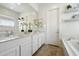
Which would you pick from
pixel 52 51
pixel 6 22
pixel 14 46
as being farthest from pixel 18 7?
pixel 52 51

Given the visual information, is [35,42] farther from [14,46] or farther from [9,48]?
[9,48]

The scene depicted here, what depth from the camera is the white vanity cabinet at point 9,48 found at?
3.93 feet

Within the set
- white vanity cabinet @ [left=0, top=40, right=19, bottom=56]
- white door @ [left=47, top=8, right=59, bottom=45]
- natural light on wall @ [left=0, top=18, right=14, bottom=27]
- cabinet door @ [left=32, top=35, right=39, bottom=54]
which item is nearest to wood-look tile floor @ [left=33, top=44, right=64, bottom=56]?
white door @ [left=47, top=8, right=59, bottom=45]

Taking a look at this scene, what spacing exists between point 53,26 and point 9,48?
3.00 feet

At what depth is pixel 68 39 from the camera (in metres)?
1.71

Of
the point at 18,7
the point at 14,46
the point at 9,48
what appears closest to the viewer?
the point at 9,48

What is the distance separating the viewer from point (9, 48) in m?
1.32

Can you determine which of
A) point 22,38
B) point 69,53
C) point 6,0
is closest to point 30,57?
point 22,38

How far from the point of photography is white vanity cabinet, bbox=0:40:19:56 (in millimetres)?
1199

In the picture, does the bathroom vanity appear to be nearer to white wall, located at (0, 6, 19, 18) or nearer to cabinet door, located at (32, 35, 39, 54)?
cabinet door, located at (32, 35, 39, 54)

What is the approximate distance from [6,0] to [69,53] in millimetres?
1459

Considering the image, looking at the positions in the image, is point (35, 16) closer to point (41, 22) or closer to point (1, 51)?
point (41, 22)

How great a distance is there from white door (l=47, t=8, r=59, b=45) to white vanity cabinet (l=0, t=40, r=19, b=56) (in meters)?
0.66

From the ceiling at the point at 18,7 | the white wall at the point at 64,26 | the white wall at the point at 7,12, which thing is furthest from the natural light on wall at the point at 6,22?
the white wall at the point at 64,26
